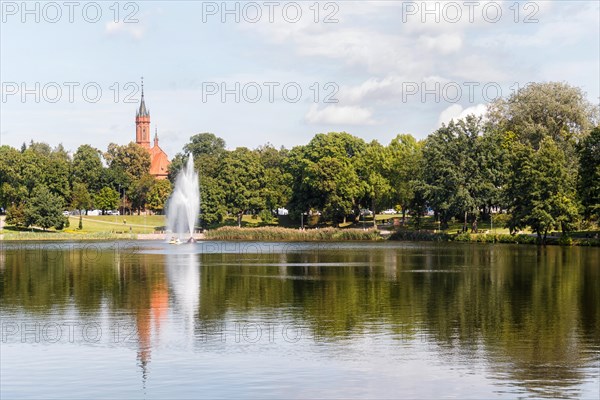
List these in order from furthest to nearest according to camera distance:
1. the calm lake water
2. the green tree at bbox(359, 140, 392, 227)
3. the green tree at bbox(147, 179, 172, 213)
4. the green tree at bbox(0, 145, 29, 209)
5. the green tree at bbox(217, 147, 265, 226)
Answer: the green tree at bbox(147, 179, 172, 213) → the green tree at bbox(0, 145, 29, 209) → the green tree at bbox(217, 147, 265, 226) → the green tree at bbox(359, 140, 392, 227) → the calm lake water

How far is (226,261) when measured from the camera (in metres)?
65.2

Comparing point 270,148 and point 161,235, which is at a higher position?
point 270,148

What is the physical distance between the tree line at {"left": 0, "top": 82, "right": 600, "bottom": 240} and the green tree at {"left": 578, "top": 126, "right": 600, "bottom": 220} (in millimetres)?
118

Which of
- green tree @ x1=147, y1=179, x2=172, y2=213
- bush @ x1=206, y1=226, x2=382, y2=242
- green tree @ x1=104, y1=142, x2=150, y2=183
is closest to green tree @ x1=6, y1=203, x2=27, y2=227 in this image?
bush @ x1=206, y1=226, x2=382, y2=242

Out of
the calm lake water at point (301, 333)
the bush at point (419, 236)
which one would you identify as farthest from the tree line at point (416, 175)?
the calm lake water at point (301, 333)

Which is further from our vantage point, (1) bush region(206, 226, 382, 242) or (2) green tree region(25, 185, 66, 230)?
(2) green tree region(25, 185, 66, 230)

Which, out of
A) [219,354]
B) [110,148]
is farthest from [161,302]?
[110,148]

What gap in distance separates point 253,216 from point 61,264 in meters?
81.4

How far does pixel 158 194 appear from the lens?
523 ft

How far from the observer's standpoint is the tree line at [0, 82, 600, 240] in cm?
8844

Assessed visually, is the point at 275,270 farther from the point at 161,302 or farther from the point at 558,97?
the point at 558,97

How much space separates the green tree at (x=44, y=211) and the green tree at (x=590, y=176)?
72.9m

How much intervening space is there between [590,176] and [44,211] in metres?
75.3

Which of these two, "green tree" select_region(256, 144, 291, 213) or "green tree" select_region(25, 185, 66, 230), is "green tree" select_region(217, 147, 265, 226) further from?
"green tree" select_region(25, 185, 66, 230)
